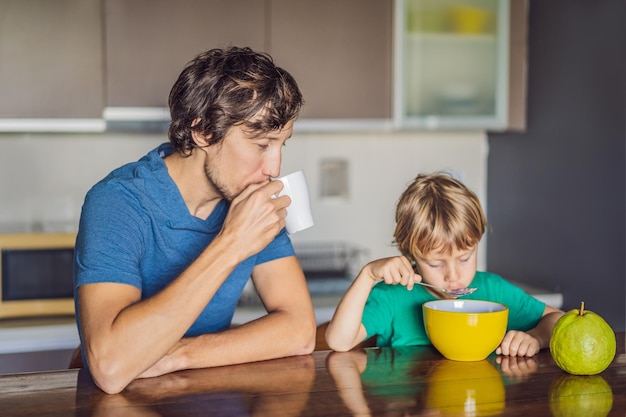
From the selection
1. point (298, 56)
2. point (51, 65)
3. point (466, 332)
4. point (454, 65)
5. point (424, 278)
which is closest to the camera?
point (466, 332)

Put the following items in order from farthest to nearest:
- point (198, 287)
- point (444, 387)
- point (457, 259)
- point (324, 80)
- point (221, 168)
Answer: point (324, 80) < point (457, 259) < point (221, 168) < point (198, 287) < point (444, 387)

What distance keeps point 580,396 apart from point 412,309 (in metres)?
0.56

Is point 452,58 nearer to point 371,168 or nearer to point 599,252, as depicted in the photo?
point 371,168

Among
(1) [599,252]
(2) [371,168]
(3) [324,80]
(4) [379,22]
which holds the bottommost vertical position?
(1) [599,252]

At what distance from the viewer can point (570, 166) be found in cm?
287

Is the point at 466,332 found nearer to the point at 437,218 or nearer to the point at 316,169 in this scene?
the point at 437,218

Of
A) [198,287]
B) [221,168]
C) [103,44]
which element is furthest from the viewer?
[103,44]

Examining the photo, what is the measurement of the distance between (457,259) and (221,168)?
1.69ft

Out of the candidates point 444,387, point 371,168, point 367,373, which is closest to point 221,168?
point 367,373

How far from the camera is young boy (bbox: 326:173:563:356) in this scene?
62.5 inches

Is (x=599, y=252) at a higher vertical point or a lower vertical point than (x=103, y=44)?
lower

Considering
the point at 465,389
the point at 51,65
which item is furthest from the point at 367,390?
the point at 51,65

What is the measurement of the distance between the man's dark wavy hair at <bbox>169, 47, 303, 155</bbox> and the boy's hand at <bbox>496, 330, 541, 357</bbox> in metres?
0.57

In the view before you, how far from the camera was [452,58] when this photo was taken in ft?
9.98
